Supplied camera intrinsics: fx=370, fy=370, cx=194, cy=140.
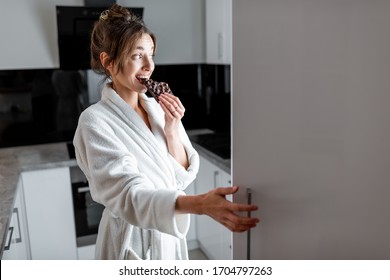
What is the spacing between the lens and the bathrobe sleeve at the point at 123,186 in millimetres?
505

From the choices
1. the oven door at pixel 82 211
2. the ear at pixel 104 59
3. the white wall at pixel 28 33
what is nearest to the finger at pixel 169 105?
the ear at pixel 104 59

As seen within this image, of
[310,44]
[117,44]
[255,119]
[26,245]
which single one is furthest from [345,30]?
[26,245]

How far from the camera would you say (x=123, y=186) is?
1.73ft

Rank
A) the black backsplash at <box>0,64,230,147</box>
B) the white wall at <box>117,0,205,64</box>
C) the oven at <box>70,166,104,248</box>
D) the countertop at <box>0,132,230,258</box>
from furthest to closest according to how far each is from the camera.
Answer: the black backsplash at <box>0,64,230,147</box>
the oven at <box>70,166,104,248</box>
the countertop at <box>0,132,230,258</box>
the white wall at <box>117,0,205,64</box>

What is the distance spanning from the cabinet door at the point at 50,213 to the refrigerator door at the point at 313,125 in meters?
0.87

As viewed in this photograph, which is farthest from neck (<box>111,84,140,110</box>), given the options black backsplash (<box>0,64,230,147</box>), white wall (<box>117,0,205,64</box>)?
black backsplash (<box>0,64,230,147</box>)

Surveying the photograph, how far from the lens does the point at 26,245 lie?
1.23 m

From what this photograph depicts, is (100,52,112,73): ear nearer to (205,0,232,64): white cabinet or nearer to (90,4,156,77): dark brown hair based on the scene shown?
(90,4,156,77): dark brown hair

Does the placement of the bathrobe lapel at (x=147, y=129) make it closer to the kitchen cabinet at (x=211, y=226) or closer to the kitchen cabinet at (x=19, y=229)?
the kitchen cabinet at (x=211, y=226)

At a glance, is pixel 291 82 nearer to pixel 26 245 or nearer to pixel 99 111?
pixel 99 111

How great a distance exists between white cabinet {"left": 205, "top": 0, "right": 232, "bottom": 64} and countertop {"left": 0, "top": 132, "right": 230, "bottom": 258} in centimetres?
30

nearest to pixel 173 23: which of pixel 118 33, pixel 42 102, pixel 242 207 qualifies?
pixel 118 33

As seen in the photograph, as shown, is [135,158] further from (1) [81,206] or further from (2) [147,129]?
(1) [81,206]

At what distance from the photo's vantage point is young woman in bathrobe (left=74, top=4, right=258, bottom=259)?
1.66 feet
